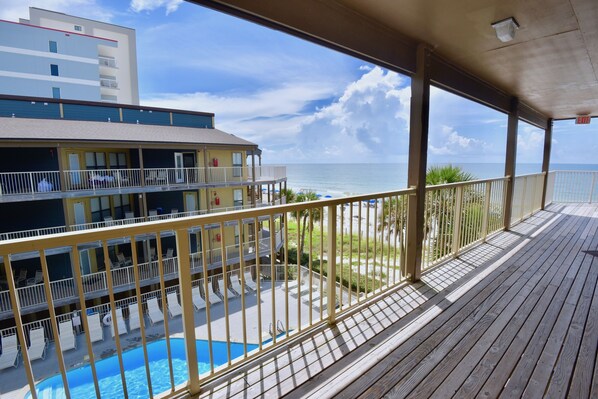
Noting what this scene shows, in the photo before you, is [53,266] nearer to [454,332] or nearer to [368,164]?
[454,332]

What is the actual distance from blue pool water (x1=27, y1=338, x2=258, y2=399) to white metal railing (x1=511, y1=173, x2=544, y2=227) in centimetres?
548

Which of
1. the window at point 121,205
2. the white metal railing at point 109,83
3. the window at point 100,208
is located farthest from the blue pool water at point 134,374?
the white metal railing at point 109,83

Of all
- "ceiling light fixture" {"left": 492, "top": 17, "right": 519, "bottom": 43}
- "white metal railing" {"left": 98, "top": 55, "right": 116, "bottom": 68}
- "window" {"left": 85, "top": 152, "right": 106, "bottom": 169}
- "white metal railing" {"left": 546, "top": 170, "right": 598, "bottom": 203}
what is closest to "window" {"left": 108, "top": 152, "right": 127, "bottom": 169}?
"window" {"left": 85, "top": 152, "right": 106, "bottom": 169}

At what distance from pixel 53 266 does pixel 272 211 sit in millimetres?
11840

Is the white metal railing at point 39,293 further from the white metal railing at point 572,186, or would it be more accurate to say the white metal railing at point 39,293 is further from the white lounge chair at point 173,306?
the white metal railing at point 572,186

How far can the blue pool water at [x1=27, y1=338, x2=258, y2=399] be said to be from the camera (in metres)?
5.57

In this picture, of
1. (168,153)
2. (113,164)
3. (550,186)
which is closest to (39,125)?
(113,164)

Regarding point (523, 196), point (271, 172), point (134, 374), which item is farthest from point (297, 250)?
point (271, 172)

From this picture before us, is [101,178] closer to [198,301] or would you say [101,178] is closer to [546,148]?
[198,301]

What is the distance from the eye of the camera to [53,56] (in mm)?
17953

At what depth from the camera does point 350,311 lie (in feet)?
7.37

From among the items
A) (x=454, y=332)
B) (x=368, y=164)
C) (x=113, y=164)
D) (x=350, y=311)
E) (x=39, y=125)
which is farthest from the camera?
(x=368, y=164)

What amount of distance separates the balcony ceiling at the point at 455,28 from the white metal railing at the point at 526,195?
2.32 metres

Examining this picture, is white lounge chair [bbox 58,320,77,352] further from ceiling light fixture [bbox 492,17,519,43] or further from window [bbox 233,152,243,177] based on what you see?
ceiling light fixture [bbox 492,17,519,43]
